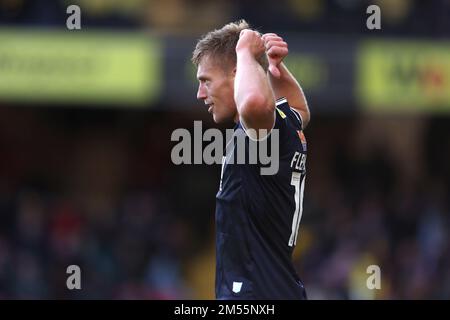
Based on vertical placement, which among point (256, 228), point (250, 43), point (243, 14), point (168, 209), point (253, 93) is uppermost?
point (243, 14)

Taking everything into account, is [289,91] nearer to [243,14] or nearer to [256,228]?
[256,228]

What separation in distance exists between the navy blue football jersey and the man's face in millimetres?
113

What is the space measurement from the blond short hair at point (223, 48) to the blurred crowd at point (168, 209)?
726cm

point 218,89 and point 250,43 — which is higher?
point 250,43

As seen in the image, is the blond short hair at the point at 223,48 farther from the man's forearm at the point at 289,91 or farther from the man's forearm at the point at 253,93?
the man's forearm at the point at 289,91

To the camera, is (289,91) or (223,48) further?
(289,91)

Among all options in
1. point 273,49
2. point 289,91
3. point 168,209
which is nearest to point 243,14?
Result: point 168,209

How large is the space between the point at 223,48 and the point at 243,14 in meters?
9.46

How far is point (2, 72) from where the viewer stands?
13.3 meters

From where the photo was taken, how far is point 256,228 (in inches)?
206

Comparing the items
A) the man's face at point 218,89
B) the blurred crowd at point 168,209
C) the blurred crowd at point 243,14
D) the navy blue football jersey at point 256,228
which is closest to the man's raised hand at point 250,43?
the man's face at point 218,89

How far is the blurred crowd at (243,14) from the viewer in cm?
1416
